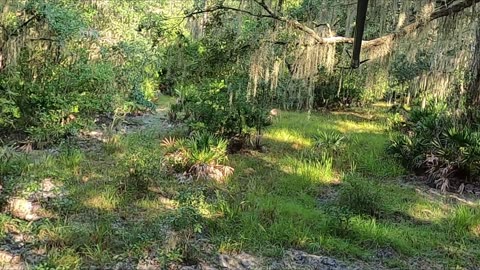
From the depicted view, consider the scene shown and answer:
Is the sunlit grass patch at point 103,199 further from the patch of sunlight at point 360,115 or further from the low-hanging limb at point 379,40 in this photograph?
the patch of sunlight at point 360,115

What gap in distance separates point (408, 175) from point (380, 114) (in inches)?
219

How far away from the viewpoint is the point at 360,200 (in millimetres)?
5895

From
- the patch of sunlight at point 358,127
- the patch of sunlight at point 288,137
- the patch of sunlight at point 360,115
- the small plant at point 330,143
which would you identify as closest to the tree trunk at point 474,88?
the small plant at point 330,143

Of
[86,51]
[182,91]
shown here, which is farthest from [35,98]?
[182,91]

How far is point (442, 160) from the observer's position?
24.7 ft

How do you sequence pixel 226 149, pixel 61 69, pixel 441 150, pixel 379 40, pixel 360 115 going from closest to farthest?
pixel 379 40 < pixel 441 150 < pixel 226 149 < pixel 61 69 < pixel 360 115

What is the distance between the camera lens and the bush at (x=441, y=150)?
7.30 metres

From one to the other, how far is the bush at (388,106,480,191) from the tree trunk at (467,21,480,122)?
1.21ft

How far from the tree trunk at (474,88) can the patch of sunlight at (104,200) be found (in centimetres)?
608

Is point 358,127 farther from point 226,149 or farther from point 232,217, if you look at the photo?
point 232,217

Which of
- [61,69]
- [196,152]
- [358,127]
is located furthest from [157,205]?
[358,127]

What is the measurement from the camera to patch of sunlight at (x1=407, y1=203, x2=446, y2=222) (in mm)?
5949

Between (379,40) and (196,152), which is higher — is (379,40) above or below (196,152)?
above

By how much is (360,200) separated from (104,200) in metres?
3.03
